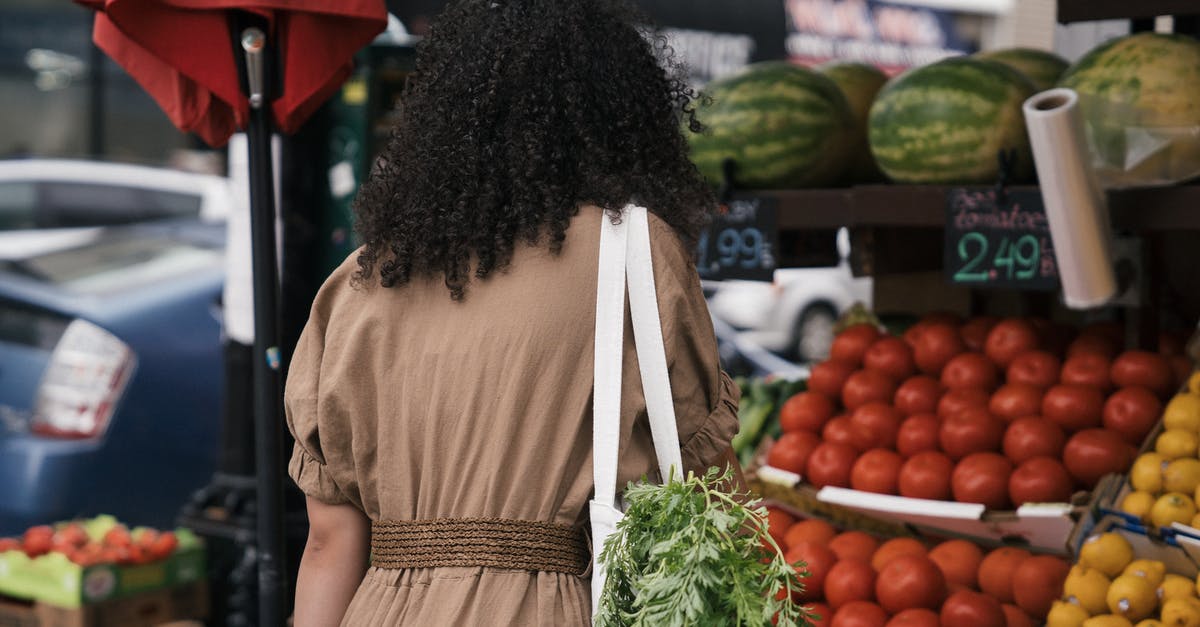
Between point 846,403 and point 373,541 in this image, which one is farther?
point 846,403

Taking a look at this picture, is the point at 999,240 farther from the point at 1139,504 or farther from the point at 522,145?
the point at 522,145

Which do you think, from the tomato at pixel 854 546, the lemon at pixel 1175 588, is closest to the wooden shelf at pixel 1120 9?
the lemon at pixel 1175 588

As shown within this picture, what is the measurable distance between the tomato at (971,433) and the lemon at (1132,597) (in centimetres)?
59

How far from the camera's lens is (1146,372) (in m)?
3.13

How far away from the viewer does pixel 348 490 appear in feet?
5.73

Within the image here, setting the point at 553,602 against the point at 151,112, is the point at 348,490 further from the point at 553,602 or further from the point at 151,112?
the point at 151,112

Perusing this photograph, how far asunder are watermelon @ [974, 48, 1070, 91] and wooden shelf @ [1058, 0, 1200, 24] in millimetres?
425

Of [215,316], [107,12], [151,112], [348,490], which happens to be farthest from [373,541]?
[151,112]

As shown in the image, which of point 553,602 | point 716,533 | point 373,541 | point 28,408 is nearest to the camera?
point 716,533

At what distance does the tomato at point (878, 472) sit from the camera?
3.24 m

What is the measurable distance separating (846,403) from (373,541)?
2142 millimetres

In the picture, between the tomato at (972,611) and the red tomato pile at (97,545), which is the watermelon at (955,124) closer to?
the tomato at (972,611)

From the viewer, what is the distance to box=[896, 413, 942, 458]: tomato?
3.29 m

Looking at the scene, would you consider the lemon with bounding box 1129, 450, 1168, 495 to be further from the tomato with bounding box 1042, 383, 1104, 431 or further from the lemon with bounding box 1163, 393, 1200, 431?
the tomato with bounding box 1042, 383, 1104, 431
